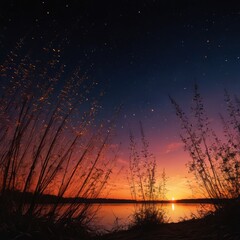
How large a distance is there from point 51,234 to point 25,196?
1.82 ft

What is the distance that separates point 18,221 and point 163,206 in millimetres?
4367

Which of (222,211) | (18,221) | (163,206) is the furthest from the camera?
(163,206)

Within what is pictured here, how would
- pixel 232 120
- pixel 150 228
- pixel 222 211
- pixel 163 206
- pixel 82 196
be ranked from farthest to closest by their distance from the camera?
pixel 163 206 < pixel 150 228 < pixel 232 120 < pixel 222 211 < pixel 82 196

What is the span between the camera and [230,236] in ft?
12.8

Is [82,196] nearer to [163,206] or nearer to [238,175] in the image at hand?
[238,175]

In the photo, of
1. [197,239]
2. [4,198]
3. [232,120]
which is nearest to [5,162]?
[4,198]

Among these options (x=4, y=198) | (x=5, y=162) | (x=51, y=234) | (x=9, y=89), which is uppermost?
(x=9, y=89)

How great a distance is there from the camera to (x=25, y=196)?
374 centimetres

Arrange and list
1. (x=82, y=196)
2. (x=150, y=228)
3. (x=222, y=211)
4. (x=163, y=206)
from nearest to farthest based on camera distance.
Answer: (x=82, y=196) → (x=222, y=211) → (x=150, y=228) → (x=163, y=206)

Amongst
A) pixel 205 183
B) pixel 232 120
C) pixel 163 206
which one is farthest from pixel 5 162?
pixel 163 206

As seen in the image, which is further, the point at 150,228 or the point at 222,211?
the point at 150,228

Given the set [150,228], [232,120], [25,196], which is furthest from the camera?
[150,228]

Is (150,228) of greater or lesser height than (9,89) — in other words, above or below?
below

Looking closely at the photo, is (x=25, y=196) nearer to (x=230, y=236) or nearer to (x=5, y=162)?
(x=5, y=162)
